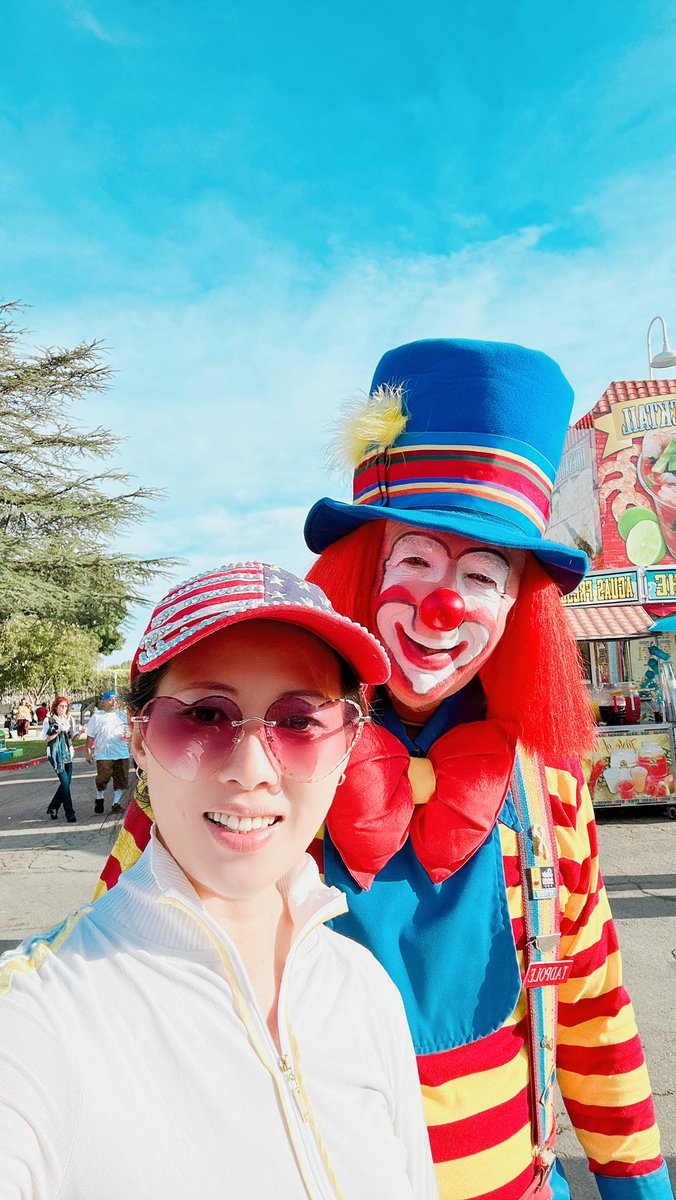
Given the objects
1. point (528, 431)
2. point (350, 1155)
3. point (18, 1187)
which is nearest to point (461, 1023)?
point (350, 1155)

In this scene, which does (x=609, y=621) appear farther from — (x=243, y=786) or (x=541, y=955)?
(x=243, y=786)

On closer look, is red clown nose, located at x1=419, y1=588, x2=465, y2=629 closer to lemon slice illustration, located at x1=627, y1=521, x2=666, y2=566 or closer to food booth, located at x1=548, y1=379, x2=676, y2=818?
food booth, located at x1=548, y1=379, x2=676, y2=818

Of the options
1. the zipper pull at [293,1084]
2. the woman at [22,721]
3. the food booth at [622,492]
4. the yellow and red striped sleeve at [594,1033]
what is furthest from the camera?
the woman at [22,721]

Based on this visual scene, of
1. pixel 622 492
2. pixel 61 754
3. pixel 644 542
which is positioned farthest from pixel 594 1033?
pixel 622 492

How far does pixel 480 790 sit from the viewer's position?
1.32m

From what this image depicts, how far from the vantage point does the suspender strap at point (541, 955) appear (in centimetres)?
132

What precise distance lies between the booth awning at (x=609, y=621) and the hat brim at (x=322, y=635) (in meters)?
8.70

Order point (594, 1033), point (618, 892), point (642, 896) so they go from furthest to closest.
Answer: point (618, 892), point (642, 896), point (594, 1033)

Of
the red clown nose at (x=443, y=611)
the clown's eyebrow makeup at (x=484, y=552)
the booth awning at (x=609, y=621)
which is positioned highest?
the booth awning at (x=609, y=621)

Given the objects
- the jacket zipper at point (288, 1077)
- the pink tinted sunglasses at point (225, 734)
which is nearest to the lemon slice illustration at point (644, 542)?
the pink tinted sunglasses at point (225, 734)

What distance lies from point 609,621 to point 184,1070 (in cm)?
1021

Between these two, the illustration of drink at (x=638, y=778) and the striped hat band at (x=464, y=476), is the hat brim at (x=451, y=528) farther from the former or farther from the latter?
the illustration of drink at (x=638, y=778)

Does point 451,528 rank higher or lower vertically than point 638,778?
higher

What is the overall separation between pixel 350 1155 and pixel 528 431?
1199 mm
